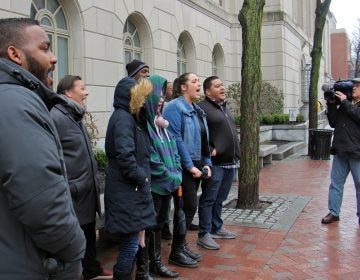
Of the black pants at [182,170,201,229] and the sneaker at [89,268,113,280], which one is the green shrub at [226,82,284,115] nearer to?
the black pants at [182,170,201,229]

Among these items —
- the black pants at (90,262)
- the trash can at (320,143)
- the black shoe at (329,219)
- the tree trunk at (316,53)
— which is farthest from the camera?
the tree trunk at (316,53)

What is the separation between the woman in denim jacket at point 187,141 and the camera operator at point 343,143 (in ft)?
7.42

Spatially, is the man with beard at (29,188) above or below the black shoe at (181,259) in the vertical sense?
above

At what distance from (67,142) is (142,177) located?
0.67 m

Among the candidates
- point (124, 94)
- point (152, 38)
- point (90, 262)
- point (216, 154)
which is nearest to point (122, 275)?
point (90, 262)

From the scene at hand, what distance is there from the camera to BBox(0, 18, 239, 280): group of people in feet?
6.12

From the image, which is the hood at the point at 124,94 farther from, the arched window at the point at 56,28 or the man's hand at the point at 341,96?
the arched window at the point at 56,28

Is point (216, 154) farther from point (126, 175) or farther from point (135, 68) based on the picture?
point (126, 175)

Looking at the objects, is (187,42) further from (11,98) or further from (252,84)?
(11,98)

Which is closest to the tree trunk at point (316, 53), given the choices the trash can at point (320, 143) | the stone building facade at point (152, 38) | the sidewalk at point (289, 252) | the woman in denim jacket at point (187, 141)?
the trash can at point (320, 143)

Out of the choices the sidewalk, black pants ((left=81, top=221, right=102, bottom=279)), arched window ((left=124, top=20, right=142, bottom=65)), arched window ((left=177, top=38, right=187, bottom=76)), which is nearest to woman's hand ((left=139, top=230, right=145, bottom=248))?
black pants ((left=81, top=221, right=102, bottom=279))

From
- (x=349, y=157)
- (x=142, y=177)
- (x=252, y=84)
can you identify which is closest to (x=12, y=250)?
(x=142, y=177)

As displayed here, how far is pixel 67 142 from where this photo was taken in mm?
3775

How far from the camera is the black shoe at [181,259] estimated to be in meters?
4.84
